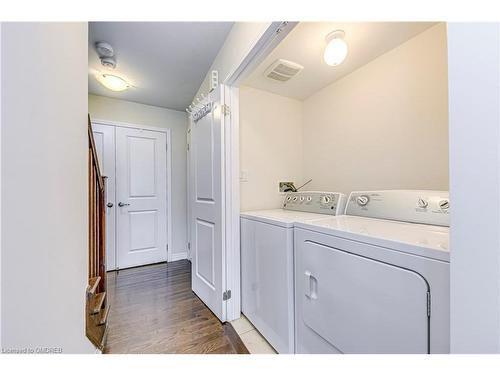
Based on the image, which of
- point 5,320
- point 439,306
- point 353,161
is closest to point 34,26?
point 5,320

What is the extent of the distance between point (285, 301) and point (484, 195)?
3.55ft

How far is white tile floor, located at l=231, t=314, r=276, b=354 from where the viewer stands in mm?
1312

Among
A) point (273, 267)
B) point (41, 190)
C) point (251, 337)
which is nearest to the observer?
point (41, 190)

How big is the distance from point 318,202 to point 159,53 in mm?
1993

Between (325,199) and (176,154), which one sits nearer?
(325,199)

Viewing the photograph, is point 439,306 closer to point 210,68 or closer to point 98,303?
point 98,303

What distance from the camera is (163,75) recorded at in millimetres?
2246

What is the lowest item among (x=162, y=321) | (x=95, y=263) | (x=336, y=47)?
(x=162, y=321)

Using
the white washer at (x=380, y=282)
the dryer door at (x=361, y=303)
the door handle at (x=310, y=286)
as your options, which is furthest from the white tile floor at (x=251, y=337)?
the door handle at (x=310, y=286)

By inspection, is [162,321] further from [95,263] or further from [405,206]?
[405,206]

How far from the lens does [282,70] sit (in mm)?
1775

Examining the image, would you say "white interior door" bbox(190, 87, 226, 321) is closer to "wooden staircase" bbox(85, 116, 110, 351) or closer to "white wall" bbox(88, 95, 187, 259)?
"wooden staircase" bbox(85, 116, 110, 351)

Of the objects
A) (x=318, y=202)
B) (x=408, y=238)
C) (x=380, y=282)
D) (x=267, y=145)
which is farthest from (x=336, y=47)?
(x=380, y=282)

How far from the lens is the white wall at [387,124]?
139 cm
